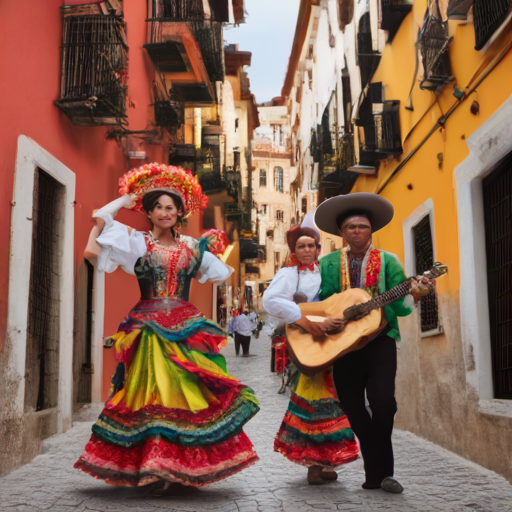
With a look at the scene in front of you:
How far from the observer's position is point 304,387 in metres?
5.56

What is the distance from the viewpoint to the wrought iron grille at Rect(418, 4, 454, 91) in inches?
305

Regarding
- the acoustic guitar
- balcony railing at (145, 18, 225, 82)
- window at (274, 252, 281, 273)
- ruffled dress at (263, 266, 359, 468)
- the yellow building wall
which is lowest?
ruffled dress at (263, 266, 359, 468)

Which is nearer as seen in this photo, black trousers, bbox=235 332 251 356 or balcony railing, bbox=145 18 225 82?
balcony railing, bbox=145 18 225 82

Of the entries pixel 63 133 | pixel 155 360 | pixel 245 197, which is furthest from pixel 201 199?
pixel 245 197

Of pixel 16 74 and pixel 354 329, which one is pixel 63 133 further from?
pixel 354 329

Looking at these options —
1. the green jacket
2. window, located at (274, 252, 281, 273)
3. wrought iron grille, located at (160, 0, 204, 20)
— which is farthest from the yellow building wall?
window, located at (274, 252, 281, 273)

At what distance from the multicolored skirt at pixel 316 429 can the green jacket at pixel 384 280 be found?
1.97ft

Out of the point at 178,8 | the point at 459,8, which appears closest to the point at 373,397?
the point at 459,8

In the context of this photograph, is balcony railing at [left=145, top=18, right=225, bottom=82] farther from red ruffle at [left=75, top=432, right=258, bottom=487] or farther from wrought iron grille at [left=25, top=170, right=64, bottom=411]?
red ruffle at [left=75, top=432, right=258, bottom=487]

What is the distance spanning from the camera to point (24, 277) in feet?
21.8

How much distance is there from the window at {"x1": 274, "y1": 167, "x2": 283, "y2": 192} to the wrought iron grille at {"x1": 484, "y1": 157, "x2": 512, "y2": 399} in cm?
6521

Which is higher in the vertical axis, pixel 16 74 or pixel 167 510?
pixel 16 74

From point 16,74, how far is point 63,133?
1.56 m

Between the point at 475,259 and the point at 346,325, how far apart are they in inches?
83.3
